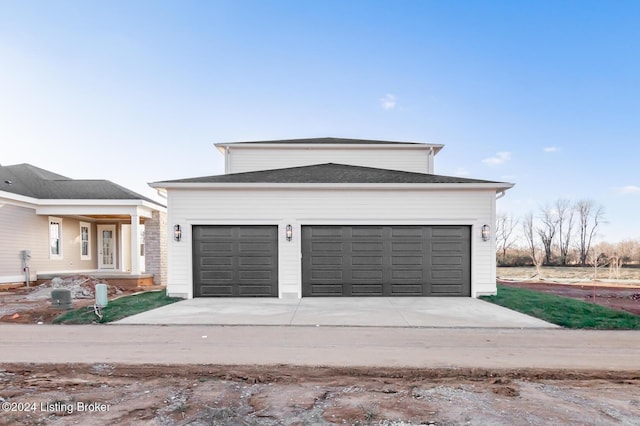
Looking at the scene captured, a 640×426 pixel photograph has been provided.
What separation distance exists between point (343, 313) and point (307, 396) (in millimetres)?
4374

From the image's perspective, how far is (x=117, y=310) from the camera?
8.27 m

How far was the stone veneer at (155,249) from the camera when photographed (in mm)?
14828

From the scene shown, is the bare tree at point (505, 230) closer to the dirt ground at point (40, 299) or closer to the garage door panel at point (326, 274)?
the garage door panel at point (326, 274)

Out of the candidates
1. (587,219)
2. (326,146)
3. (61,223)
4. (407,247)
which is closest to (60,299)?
(61,223)

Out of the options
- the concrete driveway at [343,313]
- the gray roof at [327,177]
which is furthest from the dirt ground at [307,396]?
the gray roof at [327,177]

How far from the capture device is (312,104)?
18.2m

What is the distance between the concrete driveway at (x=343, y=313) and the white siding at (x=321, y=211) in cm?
117

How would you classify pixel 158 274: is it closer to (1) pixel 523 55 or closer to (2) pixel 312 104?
(2) pixel 312 104

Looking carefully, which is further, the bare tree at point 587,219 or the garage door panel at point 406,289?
the bare tree at point 587,219

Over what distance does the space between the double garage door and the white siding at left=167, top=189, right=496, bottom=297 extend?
0.77 ft

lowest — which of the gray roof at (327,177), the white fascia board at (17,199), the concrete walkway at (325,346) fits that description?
the concrete walkway at (325,346)

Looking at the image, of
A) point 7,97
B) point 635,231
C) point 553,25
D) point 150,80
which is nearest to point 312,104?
point 150,80

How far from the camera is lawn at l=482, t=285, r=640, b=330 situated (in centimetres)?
697

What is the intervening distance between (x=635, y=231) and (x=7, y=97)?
150ft
